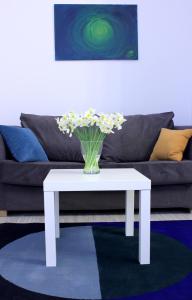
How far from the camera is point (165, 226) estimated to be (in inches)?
102

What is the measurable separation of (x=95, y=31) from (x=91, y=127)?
201 cm

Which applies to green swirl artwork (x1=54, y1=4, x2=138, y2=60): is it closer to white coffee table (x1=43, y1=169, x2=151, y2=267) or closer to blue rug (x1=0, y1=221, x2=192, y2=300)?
blue rug (x1=0, y1=221, x2=192, y2=300)

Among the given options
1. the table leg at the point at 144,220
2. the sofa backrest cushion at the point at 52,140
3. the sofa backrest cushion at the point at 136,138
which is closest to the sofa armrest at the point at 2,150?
the sofa backrest cushion at the point at 52,140

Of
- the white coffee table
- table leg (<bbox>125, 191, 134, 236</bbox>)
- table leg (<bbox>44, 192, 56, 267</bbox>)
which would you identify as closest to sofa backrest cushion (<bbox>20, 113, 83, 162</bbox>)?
table leg (<bbox>125, 191, 134, 236</bbox>)

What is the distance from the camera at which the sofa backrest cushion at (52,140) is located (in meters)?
3.40

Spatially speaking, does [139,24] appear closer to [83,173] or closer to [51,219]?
[83,173]

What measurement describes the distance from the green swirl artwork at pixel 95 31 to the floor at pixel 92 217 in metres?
1.76

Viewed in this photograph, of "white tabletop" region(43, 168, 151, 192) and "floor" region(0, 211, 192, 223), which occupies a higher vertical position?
"white tabletop" region(43, 168, 151, 192)

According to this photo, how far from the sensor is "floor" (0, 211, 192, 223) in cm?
280

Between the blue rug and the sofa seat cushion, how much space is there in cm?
39

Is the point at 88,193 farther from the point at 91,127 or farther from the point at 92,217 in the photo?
the point at 91,127

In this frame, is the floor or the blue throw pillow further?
the blue throw pillow

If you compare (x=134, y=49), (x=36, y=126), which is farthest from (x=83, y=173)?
(x=134, y=49)

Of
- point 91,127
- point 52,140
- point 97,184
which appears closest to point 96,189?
point 97,184
